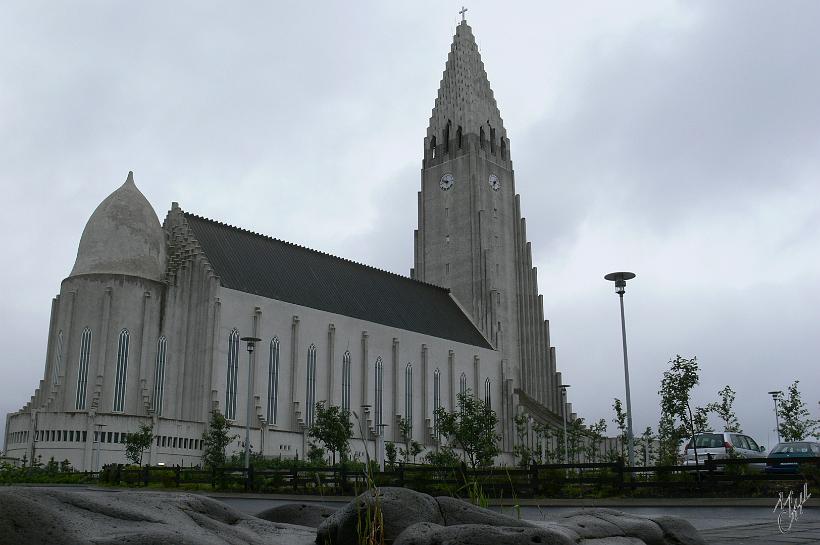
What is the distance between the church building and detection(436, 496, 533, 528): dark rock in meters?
40.8

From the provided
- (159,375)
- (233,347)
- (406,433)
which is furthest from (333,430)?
(159,375)

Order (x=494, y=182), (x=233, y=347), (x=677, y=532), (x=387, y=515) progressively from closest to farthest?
(x=387, y=515) → (x=677, y=532) → (x=233, y=347) → (x=494, y=182)

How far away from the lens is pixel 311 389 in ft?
216

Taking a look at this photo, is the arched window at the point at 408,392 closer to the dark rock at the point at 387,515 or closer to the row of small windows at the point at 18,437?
the row of small windows at the point at 18,437

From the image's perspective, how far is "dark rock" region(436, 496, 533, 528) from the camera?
6.81 m

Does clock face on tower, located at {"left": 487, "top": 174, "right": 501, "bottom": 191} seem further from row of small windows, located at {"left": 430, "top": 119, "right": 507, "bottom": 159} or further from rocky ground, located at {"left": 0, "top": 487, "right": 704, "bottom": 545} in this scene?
rocky ground, located at {"left": 0, "top": 487, "right": 704, "bottom": 545}

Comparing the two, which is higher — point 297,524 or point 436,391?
point 436,391

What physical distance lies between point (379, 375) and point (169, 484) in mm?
35171

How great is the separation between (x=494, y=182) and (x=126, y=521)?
3558 inches

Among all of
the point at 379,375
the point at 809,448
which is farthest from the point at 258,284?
the point at 809,448

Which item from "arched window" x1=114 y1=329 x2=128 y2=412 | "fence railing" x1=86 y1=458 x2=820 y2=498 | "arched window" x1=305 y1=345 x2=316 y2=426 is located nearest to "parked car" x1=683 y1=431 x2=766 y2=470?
"fence railing" x1=86 y1=458 x2=820 y2=498

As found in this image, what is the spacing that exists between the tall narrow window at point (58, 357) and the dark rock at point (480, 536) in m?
59.4

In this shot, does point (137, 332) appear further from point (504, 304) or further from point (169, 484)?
point (504, 304)

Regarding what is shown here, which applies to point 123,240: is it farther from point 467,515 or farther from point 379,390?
point 467,515
